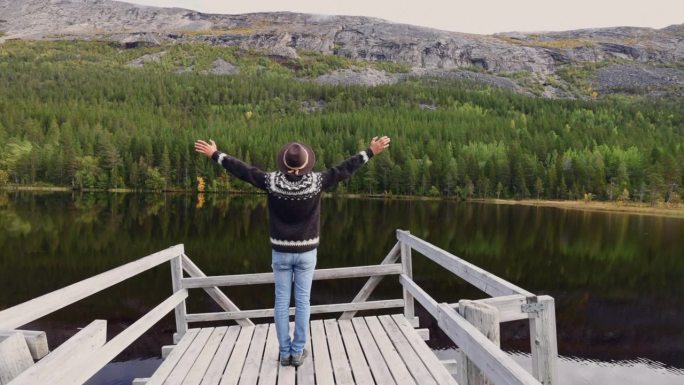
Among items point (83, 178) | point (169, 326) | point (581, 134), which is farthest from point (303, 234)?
point (581, 134)

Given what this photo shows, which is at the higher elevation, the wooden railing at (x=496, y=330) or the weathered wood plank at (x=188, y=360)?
the wooden railing at (x=496, y=330)

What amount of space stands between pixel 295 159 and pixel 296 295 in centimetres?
150

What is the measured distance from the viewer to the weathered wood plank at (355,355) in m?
5.16

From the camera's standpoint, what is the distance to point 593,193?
290 feet

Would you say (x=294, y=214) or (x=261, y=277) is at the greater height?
(x=294, y=214)

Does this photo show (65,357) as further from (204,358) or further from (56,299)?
(204,358)

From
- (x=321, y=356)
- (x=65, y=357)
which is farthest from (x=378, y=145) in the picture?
(x=65, y=357)

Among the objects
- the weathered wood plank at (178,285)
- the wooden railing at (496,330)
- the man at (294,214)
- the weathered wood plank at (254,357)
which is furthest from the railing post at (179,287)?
the wooden railing at (496,330)

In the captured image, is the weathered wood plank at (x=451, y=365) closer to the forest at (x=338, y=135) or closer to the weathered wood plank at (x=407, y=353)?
the weathered wood plank at (x=407, y=353)

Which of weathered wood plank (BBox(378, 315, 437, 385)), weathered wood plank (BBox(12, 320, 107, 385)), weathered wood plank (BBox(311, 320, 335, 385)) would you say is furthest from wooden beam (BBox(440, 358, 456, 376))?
weathered wood plank (BBox(12, 320, 107, 385))

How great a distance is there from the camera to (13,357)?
2.78 metres

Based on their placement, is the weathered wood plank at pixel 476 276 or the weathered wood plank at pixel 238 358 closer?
the weathered wood plank at pixel 476 276

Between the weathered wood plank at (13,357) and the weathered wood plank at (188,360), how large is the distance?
8.13 ft

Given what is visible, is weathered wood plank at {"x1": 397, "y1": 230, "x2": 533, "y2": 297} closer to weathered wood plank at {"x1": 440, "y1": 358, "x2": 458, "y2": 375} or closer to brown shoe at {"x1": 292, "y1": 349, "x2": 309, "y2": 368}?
weathered wood plank at {"x1": 440, "y1": 358, "x2": 458, "y2": 375}
